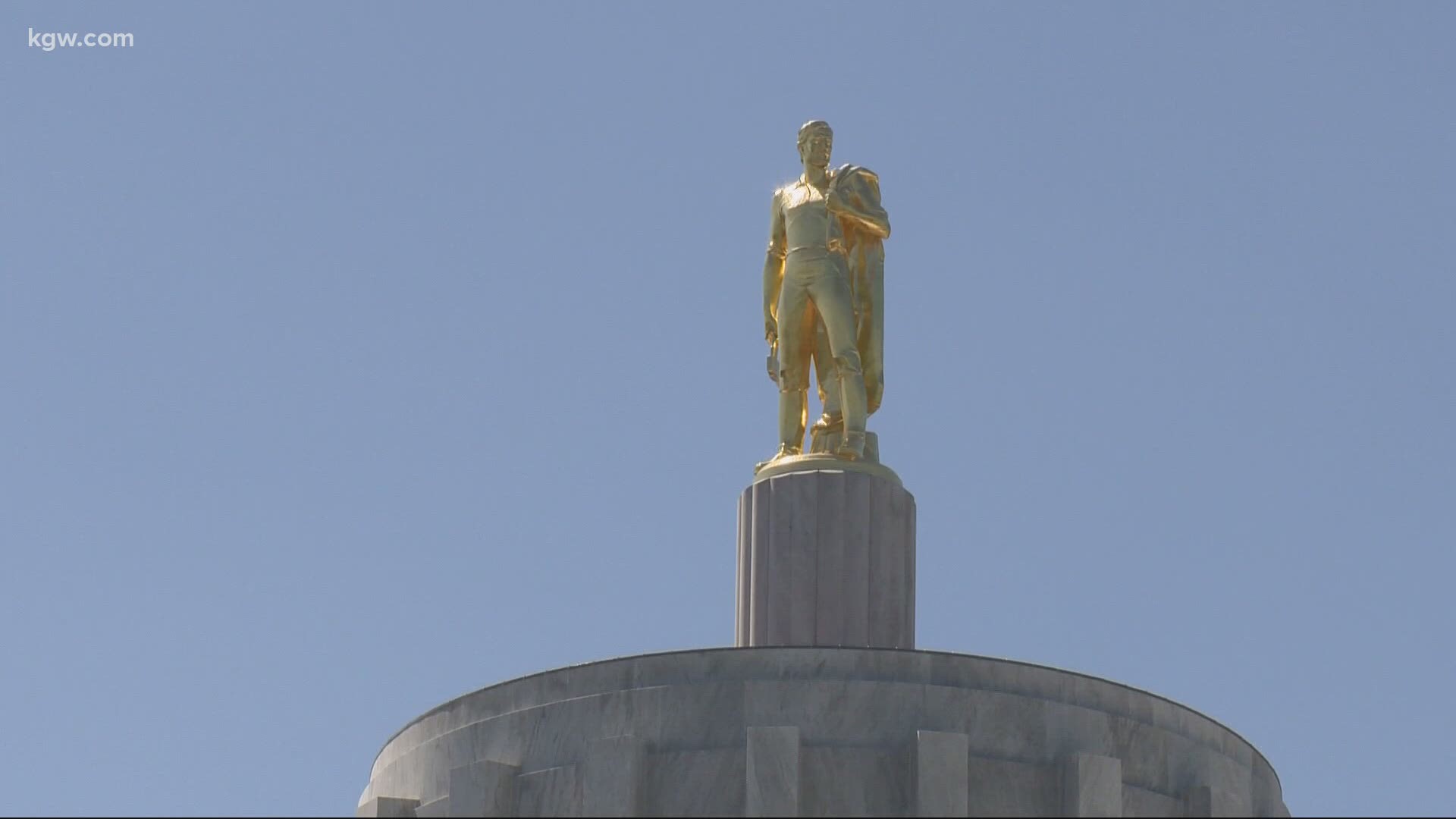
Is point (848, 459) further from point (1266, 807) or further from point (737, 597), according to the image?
point (1266, 807)

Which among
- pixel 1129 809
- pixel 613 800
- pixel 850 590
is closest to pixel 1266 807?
pixel 1129 809

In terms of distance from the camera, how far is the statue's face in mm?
47312

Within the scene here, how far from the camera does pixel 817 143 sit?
155 feet

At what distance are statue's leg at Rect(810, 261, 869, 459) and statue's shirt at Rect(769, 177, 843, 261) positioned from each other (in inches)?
12.5

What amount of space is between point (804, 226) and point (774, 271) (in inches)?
36.8

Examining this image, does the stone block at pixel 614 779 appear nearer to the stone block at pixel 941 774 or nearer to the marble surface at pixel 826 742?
the marble surface at pixel 826 742

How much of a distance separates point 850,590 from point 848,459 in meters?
2.27

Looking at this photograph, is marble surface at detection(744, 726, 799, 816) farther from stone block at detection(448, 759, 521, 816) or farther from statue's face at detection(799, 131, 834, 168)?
statue's face at detection(799, 131, 834, 168)

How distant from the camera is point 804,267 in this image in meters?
46.9

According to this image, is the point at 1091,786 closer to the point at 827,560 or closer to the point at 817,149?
the point at 827,560

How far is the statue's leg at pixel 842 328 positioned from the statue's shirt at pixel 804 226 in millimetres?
319

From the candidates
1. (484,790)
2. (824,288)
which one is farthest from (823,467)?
(484,790)

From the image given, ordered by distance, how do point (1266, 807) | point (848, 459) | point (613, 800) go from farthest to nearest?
point (848, 459) < point (1266, 807) < point (613, 800)

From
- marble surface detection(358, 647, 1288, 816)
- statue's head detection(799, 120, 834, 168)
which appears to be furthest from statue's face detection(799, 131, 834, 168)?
marble surface detection(358, 647, 1288, 816)
